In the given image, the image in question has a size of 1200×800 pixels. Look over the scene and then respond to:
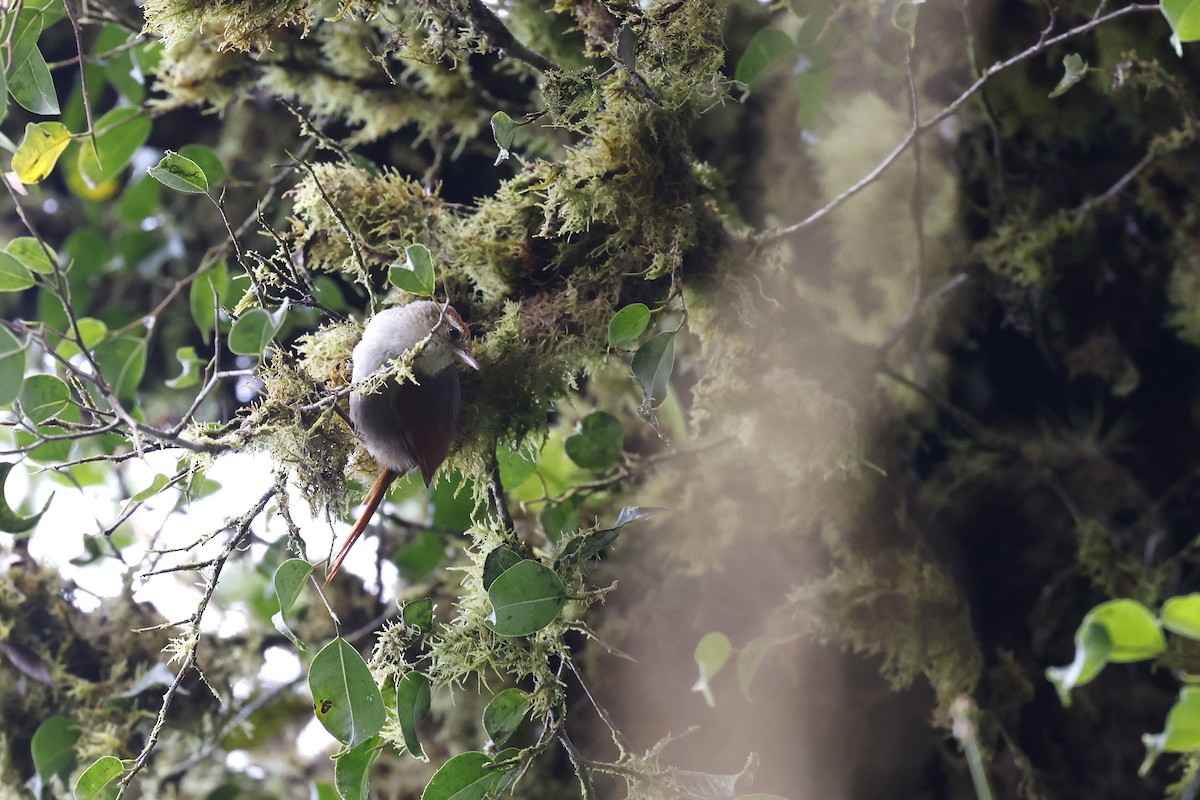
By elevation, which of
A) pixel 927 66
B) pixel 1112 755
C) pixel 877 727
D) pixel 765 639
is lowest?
pixel 1112 755

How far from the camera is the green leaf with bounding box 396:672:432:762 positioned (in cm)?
58

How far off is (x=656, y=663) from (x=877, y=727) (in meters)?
0.26

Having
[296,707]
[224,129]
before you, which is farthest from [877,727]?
[224,129]

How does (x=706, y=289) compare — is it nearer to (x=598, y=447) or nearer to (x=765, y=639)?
(x=598, y=447)

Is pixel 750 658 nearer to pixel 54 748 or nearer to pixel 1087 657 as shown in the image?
pixel 1087 657

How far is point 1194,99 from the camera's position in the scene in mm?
1006

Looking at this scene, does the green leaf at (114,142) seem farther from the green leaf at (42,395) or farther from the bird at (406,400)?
the bird at (406,400)

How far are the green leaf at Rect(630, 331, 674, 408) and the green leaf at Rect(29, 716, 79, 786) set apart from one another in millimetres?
749

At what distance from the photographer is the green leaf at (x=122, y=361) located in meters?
0.92

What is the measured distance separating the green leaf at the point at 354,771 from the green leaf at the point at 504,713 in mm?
85

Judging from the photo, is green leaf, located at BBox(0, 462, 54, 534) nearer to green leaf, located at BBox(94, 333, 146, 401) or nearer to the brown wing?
green leaf, located at BBox(94, 333, 146, 401)

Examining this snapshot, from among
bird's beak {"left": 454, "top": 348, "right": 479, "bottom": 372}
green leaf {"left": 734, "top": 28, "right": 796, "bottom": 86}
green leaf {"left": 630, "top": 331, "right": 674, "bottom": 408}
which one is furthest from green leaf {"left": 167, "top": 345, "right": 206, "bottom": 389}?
green leaf {"left": 734, "top": 28, "right": 796, "bottom": 86}

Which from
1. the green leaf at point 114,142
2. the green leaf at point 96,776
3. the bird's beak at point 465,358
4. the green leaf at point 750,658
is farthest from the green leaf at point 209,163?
the green leaf at point 750,658

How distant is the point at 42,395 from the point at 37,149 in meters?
0.22
